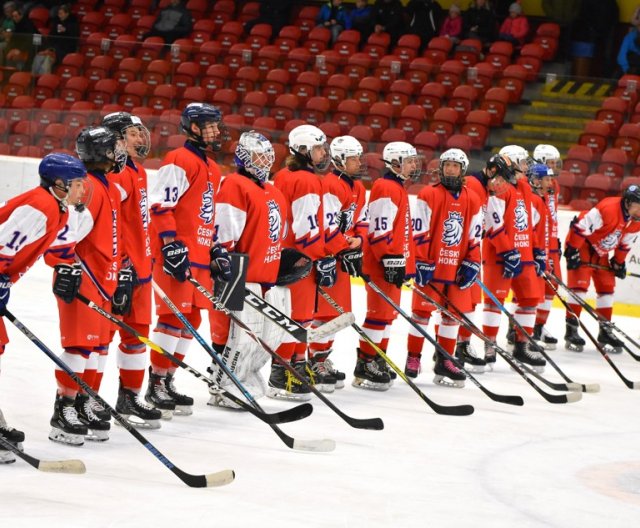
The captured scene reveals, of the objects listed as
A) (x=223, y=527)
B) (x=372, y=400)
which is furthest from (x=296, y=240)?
(x=223, y=527)

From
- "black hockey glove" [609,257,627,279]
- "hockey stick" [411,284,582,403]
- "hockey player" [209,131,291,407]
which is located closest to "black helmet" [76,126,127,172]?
"hockey player" [209,131,291,407]

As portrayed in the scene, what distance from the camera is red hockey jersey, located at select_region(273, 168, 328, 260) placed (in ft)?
18.9

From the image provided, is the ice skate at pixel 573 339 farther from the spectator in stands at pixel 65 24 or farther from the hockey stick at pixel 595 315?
the spectator in stands at pixel 65 24

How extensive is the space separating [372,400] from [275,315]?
3.08 ft

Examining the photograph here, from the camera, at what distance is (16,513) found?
11.8ft

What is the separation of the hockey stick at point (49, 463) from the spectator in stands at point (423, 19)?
9198mm

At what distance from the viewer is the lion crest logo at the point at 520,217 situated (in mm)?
7066

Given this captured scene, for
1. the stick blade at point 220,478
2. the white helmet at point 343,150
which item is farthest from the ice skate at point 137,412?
the white helmet at point 343,150

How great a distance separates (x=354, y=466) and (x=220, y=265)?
113 cm

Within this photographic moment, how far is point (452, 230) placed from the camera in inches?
256

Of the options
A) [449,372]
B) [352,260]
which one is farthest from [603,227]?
[352,260]

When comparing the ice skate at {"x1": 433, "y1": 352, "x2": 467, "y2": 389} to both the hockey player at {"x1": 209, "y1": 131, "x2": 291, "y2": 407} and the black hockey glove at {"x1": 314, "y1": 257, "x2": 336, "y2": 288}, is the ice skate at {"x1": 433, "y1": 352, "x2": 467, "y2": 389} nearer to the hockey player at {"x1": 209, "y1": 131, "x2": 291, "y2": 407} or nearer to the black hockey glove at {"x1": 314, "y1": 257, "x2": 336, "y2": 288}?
the black hockey glove at {"x1": 314, "y1": 257, "x2": 336, "y2": 288}

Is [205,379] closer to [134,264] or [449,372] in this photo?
[134,264]

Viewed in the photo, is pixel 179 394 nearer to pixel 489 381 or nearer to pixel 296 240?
pixel 296 240
